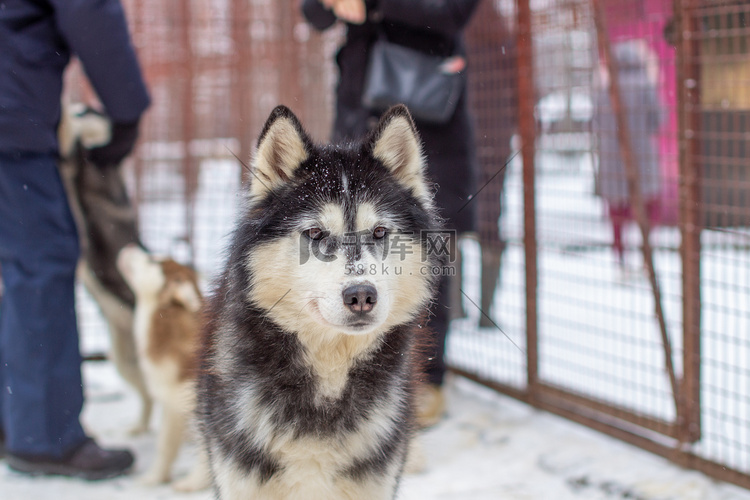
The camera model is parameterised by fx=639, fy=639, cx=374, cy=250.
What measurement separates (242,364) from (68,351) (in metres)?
1.39

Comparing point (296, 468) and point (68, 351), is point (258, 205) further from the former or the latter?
point (68, 351)

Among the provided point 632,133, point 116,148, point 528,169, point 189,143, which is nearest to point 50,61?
point 116,148

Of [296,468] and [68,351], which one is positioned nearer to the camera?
[296,468]

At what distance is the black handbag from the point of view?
2.25 m

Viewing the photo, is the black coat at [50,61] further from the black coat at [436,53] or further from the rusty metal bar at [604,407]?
the rusty metal bar at [604,407]

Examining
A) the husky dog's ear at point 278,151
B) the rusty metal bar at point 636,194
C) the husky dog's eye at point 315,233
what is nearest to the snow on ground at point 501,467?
the rusty metal bar at point 636,194

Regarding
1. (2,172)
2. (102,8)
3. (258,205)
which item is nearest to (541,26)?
(102,8)

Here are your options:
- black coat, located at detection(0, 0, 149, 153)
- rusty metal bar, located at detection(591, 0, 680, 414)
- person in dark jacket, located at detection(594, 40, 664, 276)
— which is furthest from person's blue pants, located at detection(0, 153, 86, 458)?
person in dark jacket, located at detection(594, 40, 664, 276)

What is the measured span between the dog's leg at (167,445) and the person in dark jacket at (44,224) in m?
0.17

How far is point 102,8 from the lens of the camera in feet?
7.75

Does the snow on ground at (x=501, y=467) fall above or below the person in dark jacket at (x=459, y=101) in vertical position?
below

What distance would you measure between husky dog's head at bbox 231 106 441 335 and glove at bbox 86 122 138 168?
55.3 inches

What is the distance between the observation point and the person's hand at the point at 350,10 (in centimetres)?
210

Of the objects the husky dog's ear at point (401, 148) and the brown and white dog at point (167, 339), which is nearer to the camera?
the husky dog's ear at point (401, 148)
